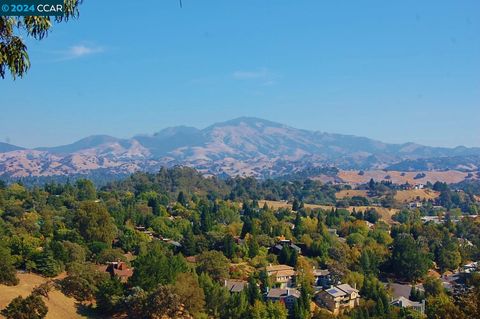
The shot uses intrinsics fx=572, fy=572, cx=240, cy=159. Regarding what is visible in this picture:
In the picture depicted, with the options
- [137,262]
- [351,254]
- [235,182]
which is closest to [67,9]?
[137,262]

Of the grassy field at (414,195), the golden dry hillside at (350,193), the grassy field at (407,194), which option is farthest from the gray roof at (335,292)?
the golden dry hillside at (350,193)

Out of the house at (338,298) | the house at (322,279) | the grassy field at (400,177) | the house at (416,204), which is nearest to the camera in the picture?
the house at (338,298)

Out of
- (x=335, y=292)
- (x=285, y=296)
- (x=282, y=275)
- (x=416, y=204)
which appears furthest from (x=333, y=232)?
(x=416, y=204)

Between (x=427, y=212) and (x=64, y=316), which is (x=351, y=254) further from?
(x=427, y=212)

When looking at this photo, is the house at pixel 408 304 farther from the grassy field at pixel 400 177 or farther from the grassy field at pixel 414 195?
the grassy field at pixel 400 177

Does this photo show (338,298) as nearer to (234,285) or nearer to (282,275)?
(282,275)
